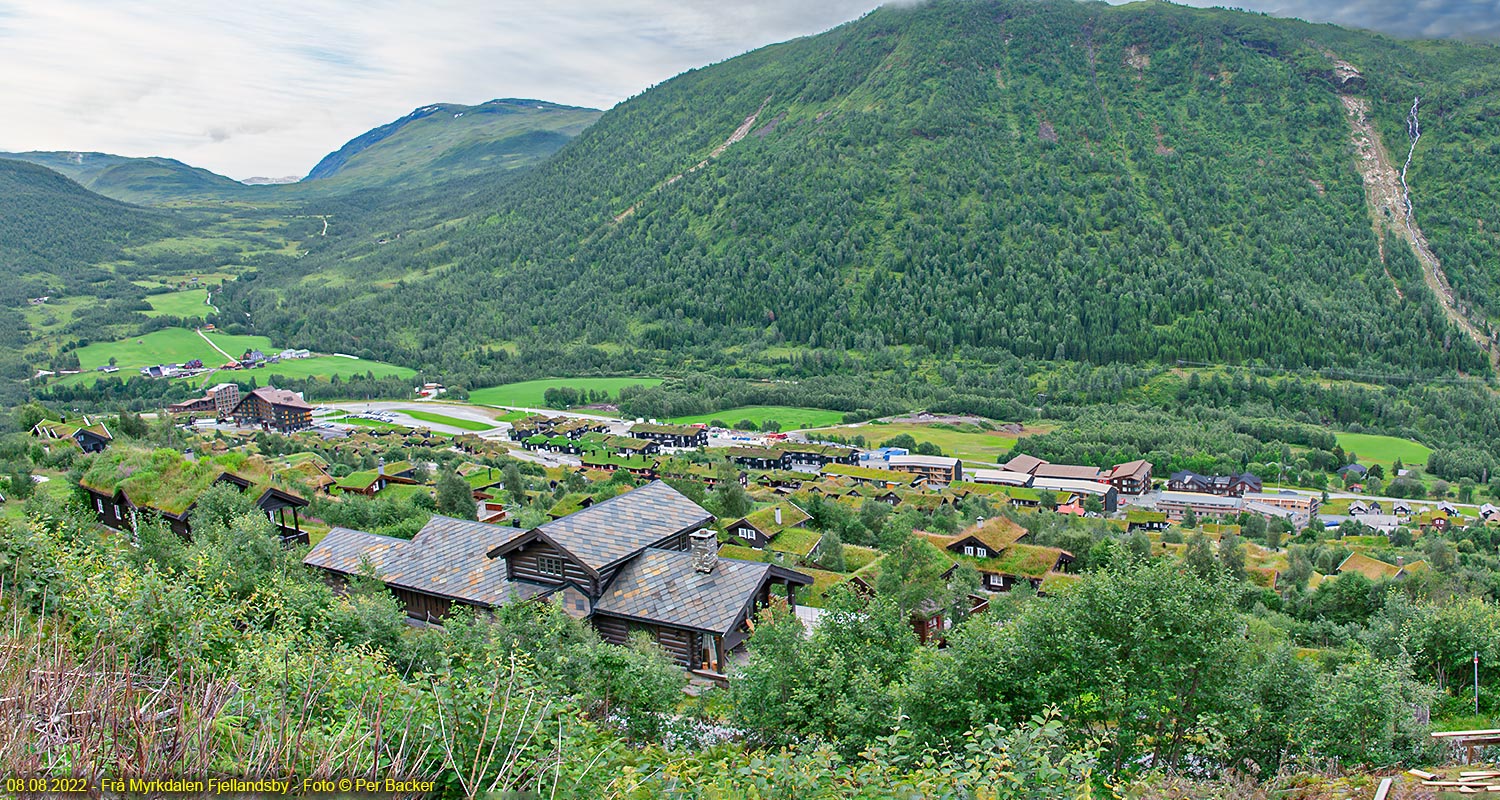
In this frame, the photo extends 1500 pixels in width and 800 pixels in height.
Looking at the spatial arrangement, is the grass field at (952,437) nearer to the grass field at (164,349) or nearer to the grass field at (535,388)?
the grass field at (535,388)

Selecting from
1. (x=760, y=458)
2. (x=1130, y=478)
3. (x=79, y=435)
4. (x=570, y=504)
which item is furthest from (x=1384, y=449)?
(x=79, y=435)

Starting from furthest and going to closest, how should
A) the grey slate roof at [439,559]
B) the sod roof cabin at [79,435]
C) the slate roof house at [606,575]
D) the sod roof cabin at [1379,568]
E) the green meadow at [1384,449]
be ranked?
the green meadow at [1384,449]
the sod roof cabin at [79,435]
the sod roof cabin at [1379,568]
the grey slate roof at [439,559]
the slate roof house at [606,575]

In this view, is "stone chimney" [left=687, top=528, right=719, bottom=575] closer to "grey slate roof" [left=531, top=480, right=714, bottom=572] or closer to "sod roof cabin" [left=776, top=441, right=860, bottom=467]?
"grey slate roof" [left=531, top=480, right=714, bottom=572]

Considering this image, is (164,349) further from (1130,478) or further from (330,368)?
(1130,478)

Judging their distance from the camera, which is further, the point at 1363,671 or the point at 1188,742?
Answer: the point at 1363,671

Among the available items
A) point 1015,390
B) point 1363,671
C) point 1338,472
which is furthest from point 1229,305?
point 1363,671

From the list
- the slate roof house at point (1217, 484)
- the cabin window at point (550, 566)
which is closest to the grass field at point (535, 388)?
the slate roof house at point (1217, 484)

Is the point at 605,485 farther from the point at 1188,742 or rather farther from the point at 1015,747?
the point at 1015,747
